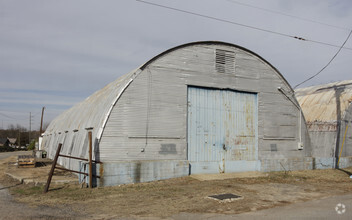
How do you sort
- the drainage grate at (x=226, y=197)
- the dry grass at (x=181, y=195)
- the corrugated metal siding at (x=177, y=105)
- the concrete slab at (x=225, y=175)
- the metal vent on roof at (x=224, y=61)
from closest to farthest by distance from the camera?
the dry grass at (x=181, y=195) < the drainage grate at (x=226, y=197) < the corrugated metal siding at (x=177, y=105) < the concrete slab at (x=225, y=175) < the metal vent on roof at (x=224, y=61)

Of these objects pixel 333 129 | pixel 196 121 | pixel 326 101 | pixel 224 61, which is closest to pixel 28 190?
pixel 196 121

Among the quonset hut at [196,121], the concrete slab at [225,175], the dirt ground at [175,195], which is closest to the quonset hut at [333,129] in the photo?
the quonset hut at [196,121]

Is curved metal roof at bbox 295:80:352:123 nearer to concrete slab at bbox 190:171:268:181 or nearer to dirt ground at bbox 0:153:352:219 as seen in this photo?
dirt ground at bbox 0:153:352:219

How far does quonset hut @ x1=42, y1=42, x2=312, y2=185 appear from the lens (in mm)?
13352

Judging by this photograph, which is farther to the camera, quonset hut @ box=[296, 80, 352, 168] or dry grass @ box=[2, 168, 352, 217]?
quonset hut @ box=[296, 80, 352, 168]

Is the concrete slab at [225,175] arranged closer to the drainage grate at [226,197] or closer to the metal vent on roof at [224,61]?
the drainage grate at [226,197]

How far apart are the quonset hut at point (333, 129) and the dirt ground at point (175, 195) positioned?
4.74 metres

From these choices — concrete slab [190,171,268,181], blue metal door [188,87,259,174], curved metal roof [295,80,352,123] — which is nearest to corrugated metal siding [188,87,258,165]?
blue metal door [188,87,259,174]

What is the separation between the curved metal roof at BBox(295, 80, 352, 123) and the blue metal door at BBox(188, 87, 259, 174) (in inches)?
279

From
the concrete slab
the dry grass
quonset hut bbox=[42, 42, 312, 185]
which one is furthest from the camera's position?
the concrete slab

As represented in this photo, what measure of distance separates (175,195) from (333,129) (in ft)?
45.5

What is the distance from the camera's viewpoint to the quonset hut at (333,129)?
19.5 metres

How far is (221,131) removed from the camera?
1589 cm

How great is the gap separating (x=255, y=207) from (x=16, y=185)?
9.93m
